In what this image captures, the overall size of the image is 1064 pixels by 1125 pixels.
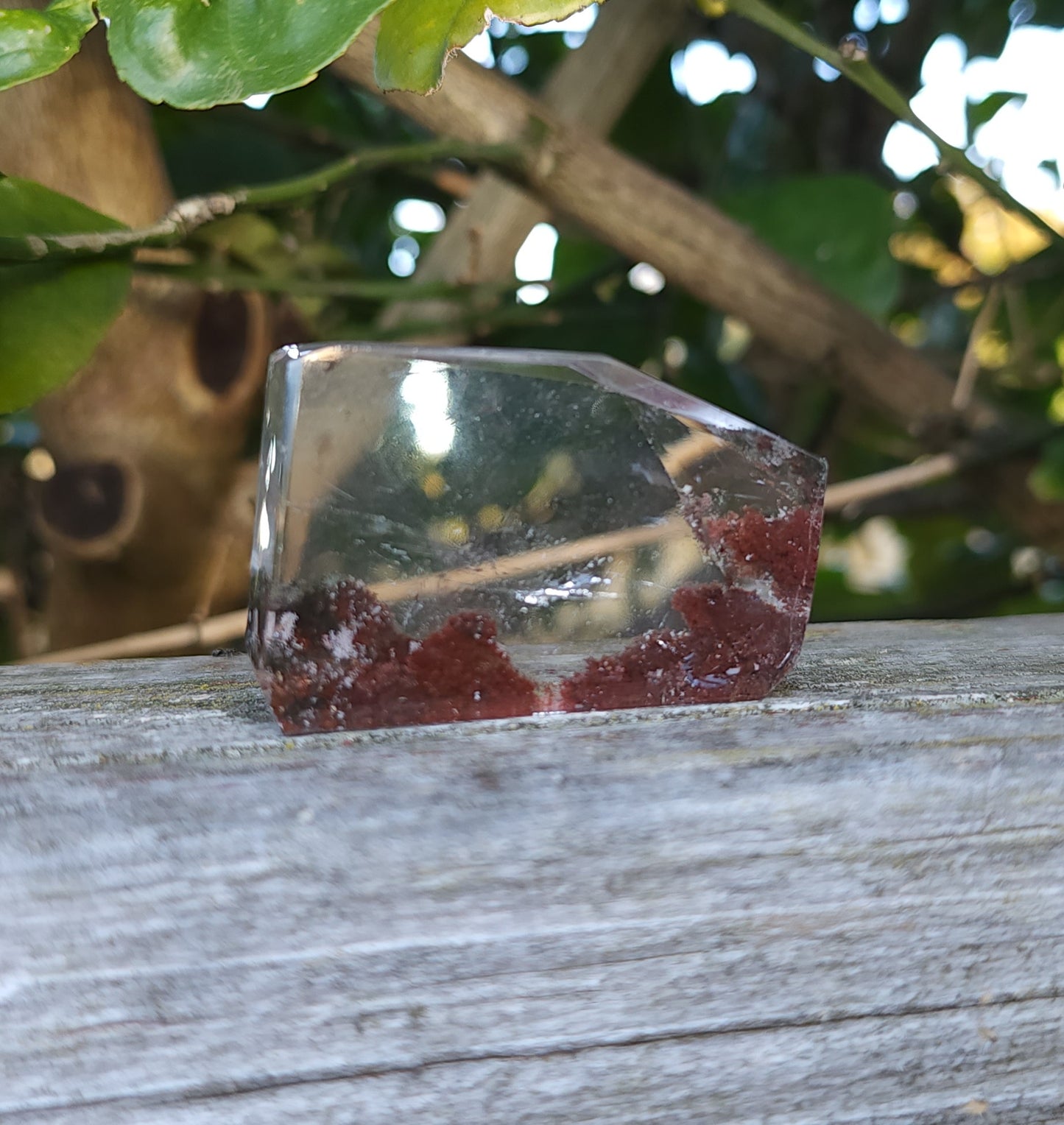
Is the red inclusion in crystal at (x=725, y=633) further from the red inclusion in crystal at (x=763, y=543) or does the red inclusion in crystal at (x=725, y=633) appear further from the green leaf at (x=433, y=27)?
the green leaf at (x=433, y=27)

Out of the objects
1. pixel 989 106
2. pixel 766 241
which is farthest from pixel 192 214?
pixel 989 106

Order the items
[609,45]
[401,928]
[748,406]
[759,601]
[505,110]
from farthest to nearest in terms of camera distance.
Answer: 1. [748,406]
2. [609,45]
3. [505,110]
4. [759,601]
5. [401,928]

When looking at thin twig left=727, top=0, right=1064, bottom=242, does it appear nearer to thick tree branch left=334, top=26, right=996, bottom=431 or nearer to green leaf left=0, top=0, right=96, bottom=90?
thick tree branch left=334, top=26, right=996, bottom=431

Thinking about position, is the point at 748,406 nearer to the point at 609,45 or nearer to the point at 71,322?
the point at 609,45

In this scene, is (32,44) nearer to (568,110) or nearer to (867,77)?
(867,77)

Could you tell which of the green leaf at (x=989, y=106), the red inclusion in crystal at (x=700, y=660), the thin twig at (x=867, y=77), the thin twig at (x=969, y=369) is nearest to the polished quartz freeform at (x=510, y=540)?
the red inclusion in crystal at (x=700, y=660)

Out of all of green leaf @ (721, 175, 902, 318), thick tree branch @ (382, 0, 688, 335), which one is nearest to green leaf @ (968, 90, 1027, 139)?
green leaf @ (721, 175, 902, 318)

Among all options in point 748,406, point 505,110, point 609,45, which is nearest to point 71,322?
point 505,110
